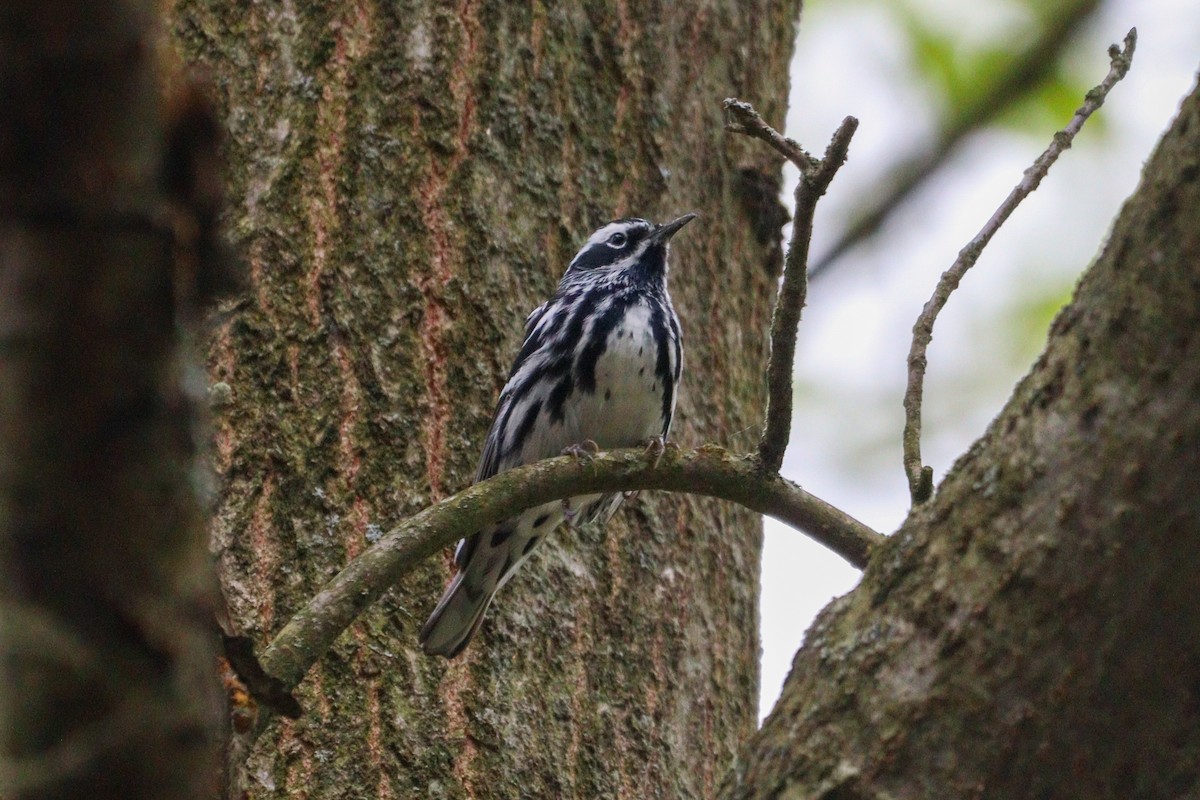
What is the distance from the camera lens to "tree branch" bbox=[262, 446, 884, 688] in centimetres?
271

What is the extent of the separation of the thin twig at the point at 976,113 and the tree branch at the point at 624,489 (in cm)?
407

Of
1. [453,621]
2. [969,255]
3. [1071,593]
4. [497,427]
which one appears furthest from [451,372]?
[1071,593]

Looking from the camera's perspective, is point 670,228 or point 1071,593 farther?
point 670,228

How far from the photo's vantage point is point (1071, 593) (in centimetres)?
200

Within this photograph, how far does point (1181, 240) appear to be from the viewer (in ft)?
6.28

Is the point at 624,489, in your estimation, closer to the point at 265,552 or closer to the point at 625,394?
the point at 265,552

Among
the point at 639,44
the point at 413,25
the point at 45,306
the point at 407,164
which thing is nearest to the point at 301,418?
the point at 407,164

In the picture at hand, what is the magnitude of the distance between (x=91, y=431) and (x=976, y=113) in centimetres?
690

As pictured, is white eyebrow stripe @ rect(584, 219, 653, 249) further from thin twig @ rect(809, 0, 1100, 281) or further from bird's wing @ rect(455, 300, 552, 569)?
thin twig @ rect(809, 0, 1100, 281)

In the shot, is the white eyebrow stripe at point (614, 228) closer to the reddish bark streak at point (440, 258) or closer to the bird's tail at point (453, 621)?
the reddish bark streak at point (440, 258)

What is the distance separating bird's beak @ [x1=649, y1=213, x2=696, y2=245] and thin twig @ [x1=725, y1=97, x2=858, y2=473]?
5.12ft

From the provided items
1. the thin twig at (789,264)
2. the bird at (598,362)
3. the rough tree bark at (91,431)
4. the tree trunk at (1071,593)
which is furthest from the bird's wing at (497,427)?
the rough tree bark at (91,431)

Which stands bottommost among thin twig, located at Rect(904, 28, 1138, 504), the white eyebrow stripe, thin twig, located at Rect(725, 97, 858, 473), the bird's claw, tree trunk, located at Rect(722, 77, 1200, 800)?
tree trunk, located at Rect(722, 77, 1200, 800)

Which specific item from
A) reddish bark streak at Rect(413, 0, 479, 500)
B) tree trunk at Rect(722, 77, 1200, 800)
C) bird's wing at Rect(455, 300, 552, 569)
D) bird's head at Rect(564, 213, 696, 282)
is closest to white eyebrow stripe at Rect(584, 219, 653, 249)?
bird's head at Rect(564, 213, 696, 282)
